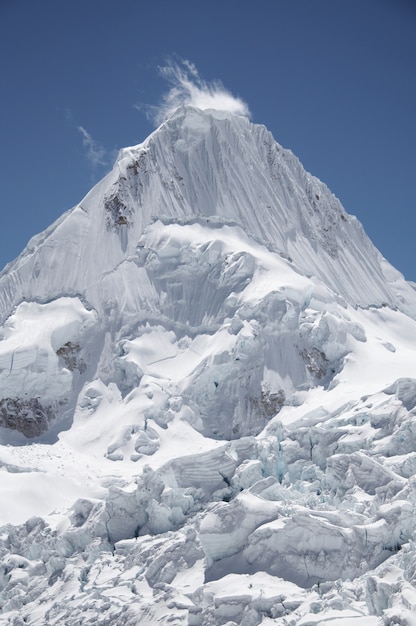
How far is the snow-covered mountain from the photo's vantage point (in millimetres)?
39281

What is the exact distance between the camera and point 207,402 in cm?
6034

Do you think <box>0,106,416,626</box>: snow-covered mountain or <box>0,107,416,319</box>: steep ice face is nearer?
<box>0,106,416,626</box>: snow-covered mountain

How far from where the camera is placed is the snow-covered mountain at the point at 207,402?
3928 cm

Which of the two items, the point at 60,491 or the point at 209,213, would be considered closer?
the point at 60,491

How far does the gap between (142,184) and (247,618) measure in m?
48.3

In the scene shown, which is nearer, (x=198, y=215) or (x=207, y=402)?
(x=207, y=402)

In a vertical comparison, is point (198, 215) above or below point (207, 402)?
above

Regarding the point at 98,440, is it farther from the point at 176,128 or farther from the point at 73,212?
the point at 176,128

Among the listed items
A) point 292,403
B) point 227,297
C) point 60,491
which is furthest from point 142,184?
point 60,491

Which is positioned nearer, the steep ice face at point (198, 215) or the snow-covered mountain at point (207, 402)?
the snow-covered mountain at point (207, 402)

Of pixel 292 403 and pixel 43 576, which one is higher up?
pixel 292 403

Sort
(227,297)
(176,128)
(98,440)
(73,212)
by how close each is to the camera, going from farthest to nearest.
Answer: (176,128), (73,212), (227,297), (98,440)

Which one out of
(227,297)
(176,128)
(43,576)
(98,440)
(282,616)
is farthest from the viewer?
(176,128)

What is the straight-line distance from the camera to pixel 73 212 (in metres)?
76.6
